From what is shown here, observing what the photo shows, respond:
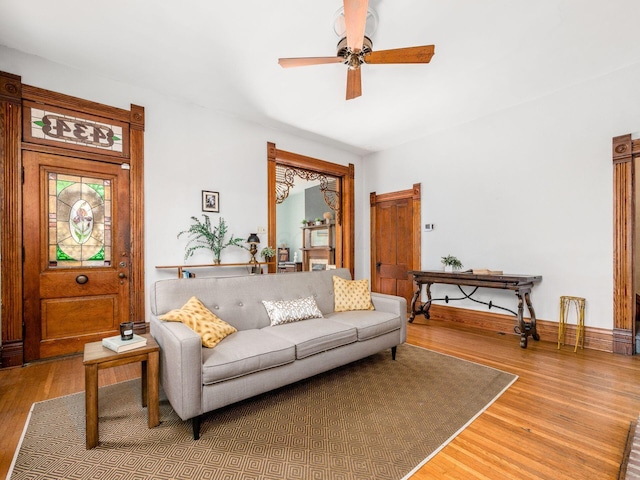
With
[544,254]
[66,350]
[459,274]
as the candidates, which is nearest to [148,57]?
[66,350]

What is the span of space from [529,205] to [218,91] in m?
4.19

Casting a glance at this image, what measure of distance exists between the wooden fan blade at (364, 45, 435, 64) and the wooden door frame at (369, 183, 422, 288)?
9.67 ft

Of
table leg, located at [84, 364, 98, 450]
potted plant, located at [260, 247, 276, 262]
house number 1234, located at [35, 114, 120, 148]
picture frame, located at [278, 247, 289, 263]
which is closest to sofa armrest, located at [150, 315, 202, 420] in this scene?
table leg, located at [84, 364, 98, 450]

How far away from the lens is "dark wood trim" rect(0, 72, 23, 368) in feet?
9.57

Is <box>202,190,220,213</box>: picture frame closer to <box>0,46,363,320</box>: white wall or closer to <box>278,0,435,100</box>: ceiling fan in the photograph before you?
<box>0,46,363,320</box>: white wall

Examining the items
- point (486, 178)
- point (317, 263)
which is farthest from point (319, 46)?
point (317, 263)

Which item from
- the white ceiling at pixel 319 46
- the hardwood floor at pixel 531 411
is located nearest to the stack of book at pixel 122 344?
the hardwood floor at pixel 531 411

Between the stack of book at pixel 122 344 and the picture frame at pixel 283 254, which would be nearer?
the stack of book at pixel 122 344

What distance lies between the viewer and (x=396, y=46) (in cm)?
284

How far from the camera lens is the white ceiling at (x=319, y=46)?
242 cm

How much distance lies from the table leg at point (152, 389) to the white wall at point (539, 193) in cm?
420

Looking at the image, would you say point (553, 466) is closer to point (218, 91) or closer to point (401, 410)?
point (401, 410)

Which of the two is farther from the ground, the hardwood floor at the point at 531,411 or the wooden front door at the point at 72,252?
the wooden front door at the point at 72,252

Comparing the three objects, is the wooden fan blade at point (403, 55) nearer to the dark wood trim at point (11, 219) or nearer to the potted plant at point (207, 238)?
the potted plant at point (207, 238)
